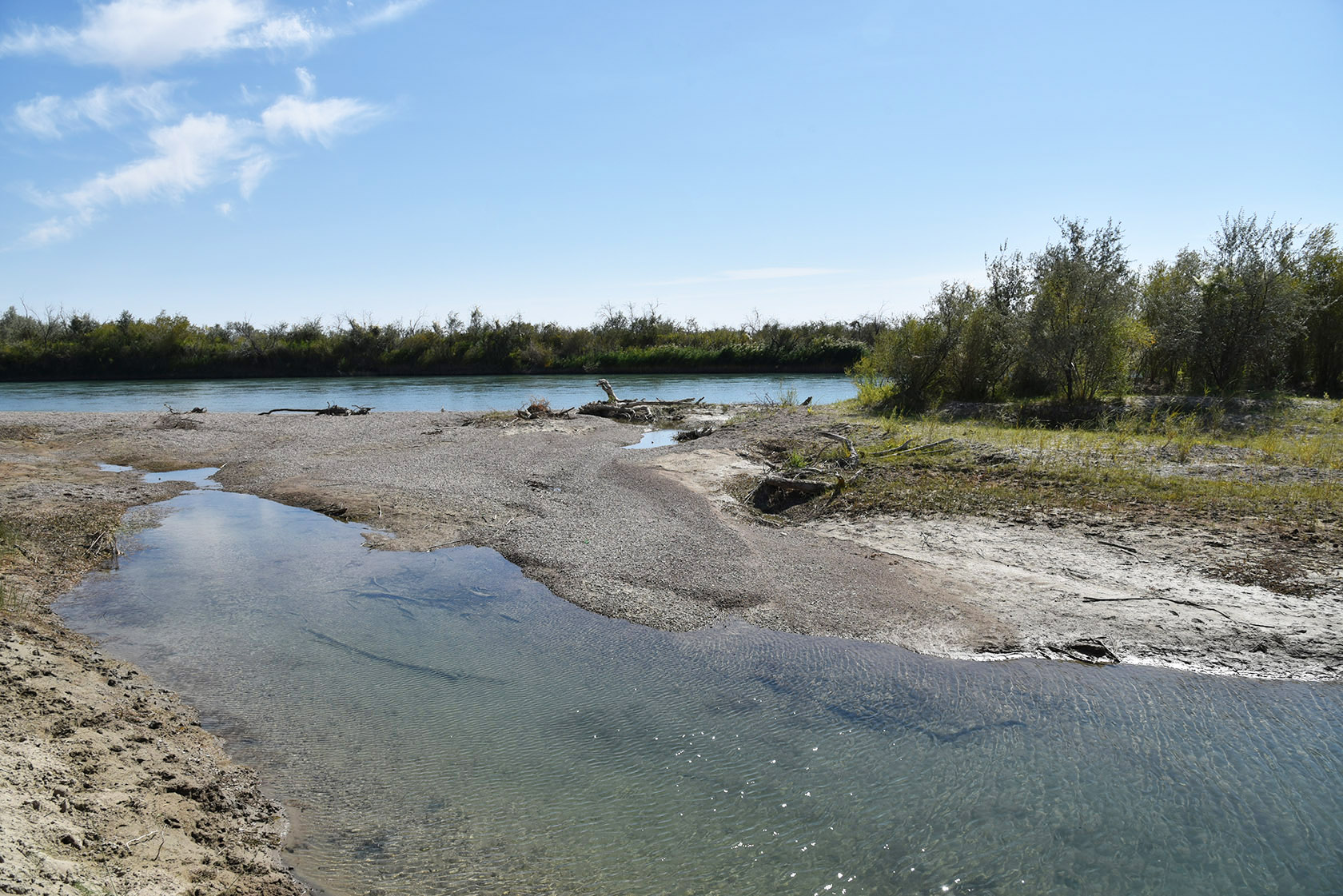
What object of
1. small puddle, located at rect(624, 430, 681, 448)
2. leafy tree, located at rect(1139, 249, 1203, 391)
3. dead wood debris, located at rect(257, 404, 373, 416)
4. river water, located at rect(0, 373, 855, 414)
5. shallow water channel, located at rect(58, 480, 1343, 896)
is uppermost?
leafy tree, located at rect(1139, 249, 1203, 391)

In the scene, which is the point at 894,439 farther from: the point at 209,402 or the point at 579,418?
the point at 209,402

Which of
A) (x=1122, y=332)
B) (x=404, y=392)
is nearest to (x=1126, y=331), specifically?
(x=1122, y=332)

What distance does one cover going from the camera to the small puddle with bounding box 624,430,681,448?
64.5 ft

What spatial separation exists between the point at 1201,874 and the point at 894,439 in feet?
41.1

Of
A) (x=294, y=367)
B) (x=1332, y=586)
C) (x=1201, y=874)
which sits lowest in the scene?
(x=1201, y=874)

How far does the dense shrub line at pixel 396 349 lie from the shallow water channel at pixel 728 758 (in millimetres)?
45859

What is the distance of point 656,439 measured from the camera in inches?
845

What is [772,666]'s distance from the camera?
6523 mm

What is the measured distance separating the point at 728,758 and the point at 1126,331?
19972mm

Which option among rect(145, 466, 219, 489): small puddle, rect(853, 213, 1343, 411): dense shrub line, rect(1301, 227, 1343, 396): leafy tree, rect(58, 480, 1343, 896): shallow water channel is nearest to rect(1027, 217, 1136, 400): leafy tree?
rect(853, 213, 1343, 411): dense shrub line

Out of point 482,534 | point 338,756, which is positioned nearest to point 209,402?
point 482,534

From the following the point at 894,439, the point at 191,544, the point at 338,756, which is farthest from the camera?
the point at 894,439

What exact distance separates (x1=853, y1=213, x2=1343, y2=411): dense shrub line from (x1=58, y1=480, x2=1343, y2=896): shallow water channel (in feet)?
54.0

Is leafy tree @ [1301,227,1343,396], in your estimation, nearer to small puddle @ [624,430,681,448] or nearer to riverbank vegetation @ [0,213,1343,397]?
riverbank vegetation @ [0,213,1343,397]
